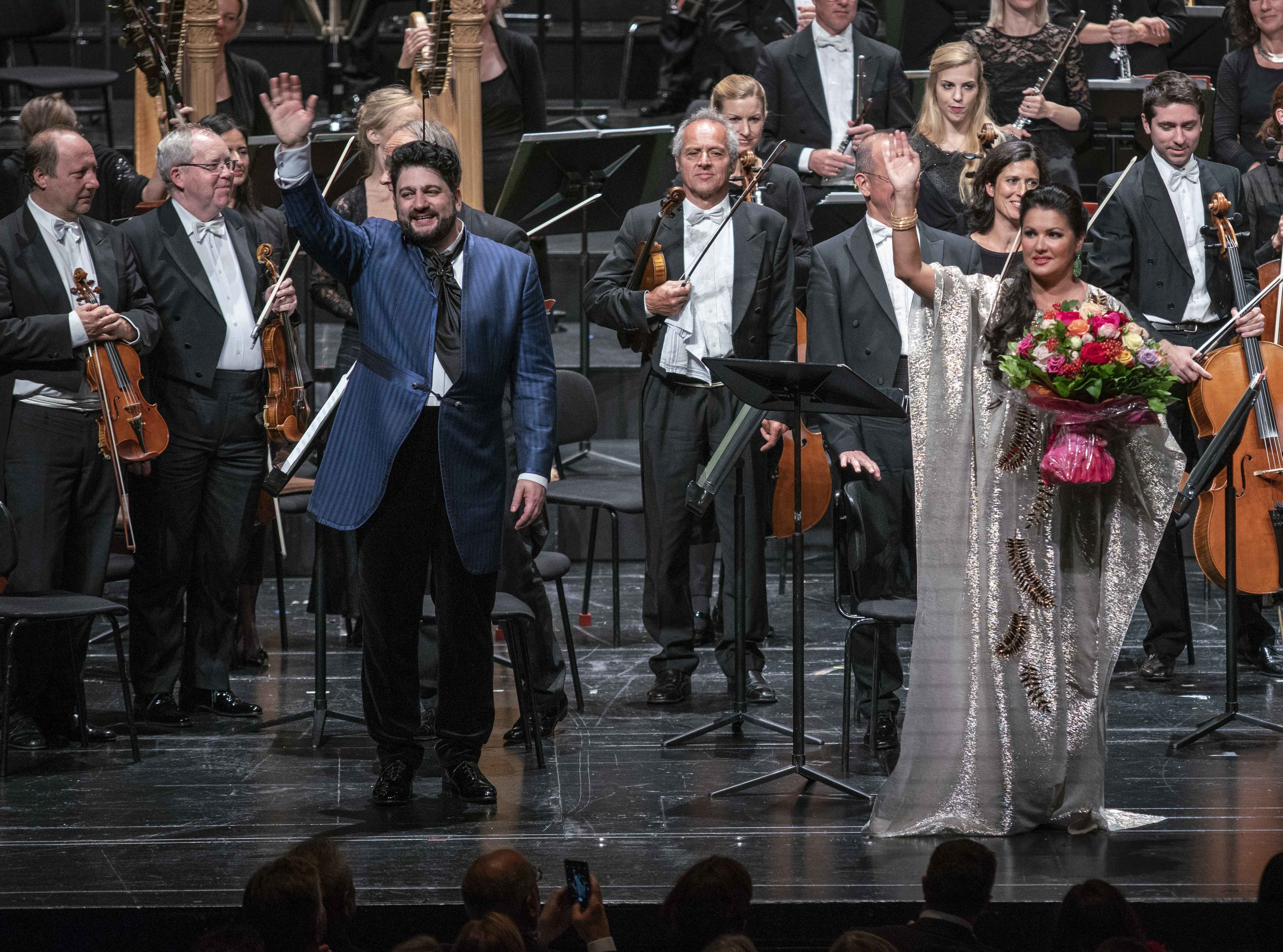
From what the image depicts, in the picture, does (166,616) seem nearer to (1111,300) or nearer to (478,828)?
(478,828)

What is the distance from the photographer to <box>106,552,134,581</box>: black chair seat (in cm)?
519

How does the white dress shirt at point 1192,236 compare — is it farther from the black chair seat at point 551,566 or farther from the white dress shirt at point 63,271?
the white dress shirt at point 63,271

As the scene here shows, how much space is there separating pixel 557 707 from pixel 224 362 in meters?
1.44

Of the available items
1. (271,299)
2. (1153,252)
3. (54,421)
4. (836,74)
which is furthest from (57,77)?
(1153,252)

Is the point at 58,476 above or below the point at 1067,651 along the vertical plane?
above

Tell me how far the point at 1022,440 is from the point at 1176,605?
186 cm

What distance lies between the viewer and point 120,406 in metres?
4.71

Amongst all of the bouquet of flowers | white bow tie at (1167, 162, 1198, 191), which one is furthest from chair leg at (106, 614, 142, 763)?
white bow tie at (1167, 162, 1198, 191)

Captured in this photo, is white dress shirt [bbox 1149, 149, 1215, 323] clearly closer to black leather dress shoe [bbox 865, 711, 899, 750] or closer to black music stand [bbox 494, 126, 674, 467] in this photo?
black music stand [bbox 494, 126, 674, 467]

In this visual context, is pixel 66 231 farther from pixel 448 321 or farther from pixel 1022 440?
pixel 1022 440

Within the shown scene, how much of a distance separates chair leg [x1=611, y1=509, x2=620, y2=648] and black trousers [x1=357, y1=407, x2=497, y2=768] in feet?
5.09

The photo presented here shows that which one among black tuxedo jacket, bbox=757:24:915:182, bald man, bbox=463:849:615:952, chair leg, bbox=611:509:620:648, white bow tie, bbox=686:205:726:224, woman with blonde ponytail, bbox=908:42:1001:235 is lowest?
bald man, bbox=463:849:615:952

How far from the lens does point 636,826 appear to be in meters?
4.01

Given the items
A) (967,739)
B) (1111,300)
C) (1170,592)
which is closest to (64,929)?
(967,739)
